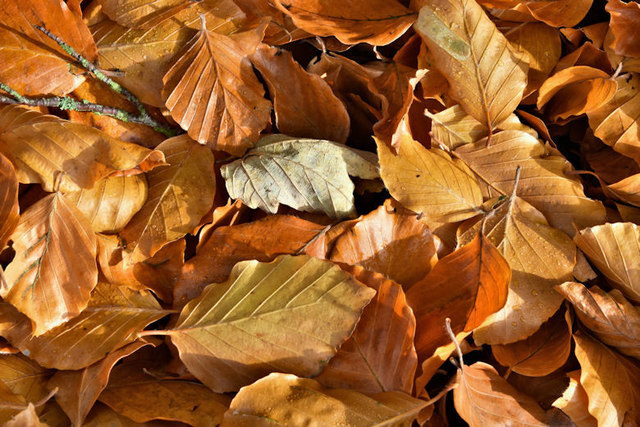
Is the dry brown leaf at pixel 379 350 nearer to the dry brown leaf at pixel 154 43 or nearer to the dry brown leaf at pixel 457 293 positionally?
the dry brown leaf at pixel 457 293

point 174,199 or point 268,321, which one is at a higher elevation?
point 174,199

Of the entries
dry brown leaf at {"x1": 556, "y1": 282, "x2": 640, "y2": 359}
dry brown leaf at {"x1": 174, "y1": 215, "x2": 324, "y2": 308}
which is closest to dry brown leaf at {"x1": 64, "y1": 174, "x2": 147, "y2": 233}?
dry brown leaf at {"x1": 174, "y1": 215, "x2": 324, "y2": 308}

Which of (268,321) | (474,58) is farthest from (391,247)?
(474,58)

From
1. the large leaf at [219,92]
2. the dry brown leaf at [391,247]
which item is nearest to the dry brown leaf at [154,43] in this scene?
the large leaf at [219,92]

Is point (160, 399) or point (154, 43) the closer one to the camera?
point (160, 399)

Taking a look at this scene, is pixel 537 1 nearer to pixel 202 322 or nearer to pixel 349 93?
pixel 349 93

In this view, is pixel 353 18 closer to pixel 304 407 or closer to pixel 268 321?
pixel 268 321

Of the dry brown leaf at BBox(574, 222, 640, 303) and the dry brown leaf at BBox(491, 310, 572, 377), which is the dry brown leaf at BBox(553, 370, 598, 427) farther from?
the dry brown leaf at BBox(574, 222, 640, 303)
